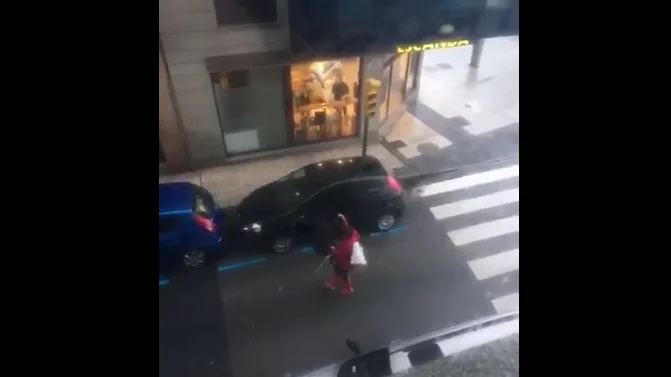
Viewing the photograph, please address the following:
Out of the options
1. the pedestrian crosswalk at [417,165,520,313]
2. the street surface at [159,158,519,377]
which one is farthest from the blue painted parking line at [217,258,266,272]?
the pedestrian crosswalk at [417,165,520,313]

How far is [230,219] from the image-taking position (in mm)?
1604

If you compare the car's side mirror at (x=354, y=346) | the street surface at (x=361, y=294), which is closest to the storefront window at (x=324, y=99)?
the street surface at (x=361, y=294)

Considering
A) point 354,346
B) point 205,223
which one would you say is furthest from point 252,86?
point 354,346

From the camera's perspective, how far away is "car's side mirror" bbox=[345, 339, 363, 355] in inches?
56.6

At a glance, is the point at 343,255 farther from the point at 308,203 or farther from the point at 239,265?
the point at 239,265

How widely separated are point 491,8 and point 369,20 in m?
0.39

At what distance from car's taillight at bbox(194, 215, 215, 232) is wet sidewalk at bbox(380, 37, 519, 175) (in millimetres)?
703

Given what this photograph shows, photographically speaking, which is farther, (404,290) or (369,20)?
(404,290)

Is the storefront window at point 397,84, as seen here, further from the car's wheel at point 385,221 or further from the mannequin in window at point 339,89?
the car's wheel at point 385,221

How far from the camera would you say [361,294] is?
5.10 ft

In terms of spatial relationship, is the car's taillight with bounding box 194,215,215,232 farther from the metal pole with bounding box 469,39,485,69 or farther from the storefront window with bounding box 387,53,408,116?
the metal pole with bounding box 469,39,485,69
